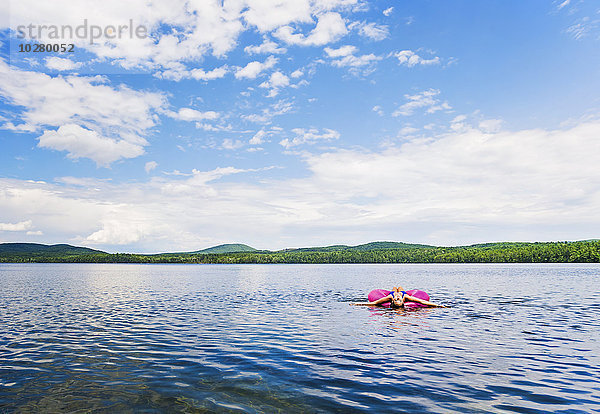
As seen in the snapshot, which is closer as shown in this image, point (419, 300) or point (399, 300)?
point (419, 300)

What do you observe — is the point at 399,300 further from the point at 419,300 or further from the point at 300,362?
the point at 300,362

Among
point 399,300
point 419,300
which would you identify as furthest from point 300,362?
point 419,300

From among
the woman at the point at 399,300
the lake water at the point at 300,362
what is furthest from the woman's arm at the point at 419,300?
the lake water at the point at 300,362

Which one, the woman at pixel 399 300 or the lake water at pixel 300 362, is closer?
the lake water at pixel 300 362

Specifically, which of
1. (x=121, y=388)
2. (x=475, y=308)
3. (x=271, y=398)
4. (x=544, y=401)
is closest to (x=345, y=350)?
(x=271, y=398)

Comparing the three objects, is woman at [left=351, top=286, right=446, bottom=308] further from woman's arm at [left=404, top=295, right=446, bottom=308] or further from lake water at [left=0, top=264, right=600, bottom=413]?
lake water at [left=0, top=264, right=600, bottom=413]

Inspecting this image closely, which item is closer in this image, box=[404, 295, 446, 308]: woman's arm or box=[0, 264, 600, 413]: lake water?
box=[0, 264, 600, 413]: lake water

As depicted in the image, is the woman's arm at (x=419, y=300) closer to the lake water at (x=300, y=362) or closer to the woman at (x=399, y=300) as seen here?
the woman at (x=399, y=300)

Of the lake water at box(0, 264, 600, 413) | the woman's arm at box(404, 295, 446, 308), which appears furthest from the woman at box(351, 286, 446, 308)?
the lake water at box(0, 264, 600, 413)

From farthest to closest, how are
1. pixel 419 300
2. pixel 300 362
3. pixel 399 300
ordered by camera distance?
1. pixel 399 300
2. pixel 419 300
3. pixel 300 362

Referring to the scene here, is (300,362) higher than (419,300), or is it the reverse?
(419,300)

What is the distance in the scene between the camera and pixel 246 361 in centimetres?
2216

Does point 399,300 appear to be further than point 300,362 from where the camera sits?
Yes

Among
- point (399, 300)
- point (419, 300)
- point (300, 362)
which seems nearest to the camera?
point (300, 362)
